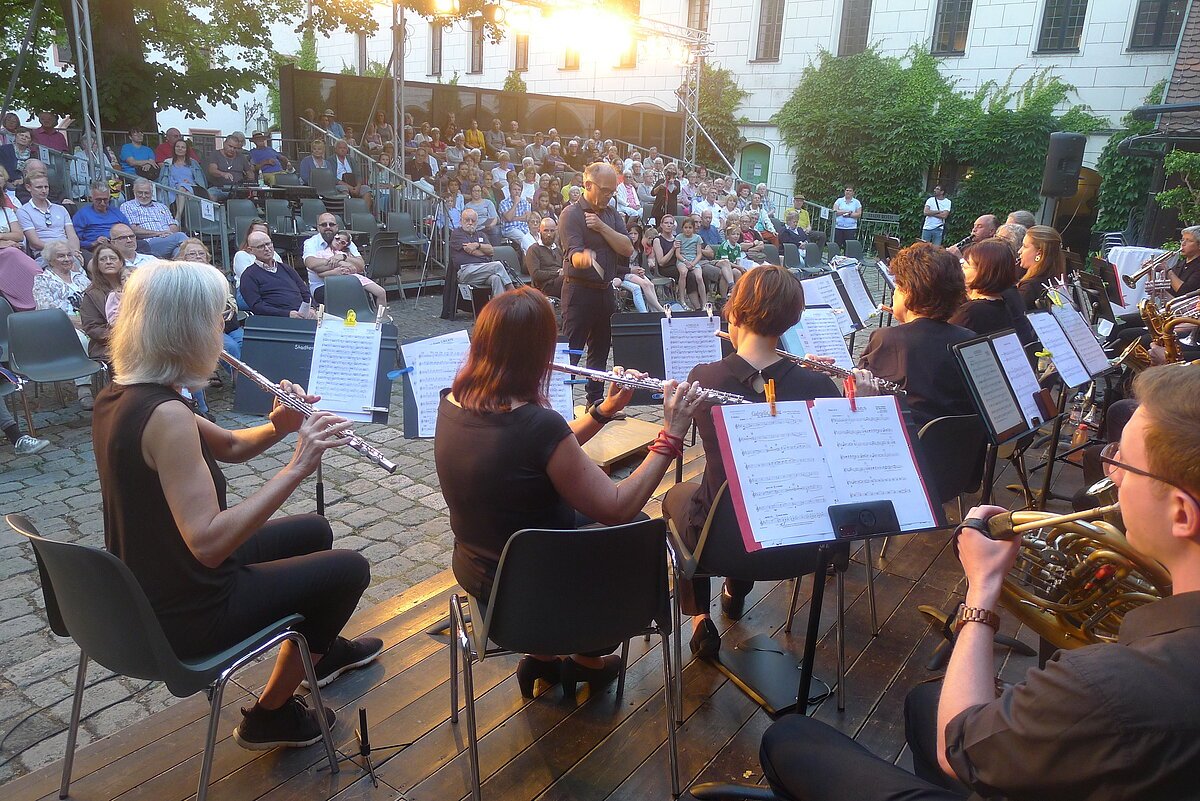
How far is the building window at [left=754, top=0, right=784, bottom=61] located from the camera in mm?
20469

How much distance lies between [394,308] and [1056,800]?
9.30 metres

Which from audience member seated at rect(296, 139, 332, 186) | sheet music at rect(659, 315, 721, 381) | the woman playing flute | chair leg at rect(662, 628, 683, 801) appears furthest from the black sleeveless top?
audience member seated at rect(296, 139, 332, 186)

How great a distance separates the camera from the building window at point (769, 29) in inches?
806

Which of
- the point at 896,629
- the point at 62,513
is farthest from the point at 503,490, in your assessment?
the point at 62,513

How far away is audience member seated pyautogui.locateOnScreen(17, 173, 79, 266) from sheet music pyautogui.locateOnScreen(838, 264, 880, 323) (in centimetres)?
661

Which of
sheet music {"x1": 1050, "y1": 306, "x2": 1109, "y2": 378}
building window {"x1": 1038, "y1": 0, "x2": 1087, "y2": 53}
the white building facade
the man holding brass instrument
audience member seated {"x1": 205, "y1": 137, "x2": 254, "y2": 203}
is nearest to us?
the man holding brass instrument

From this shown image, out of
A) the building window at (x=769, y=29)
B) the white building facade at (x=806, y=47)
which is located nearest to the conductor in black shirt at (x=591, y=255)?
the white building facade at (x=806, y=47)

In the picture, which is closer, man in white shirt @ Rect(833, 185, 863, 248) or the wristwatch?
the wristwatch

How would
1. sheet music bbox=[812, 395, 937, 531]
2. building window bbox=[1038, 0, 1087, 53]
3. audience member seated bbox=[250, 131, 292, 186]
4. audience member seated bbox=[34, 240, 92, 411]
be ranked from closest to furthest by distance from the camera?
sheet music bbox=[812, 395, 937, 531]
audience member seated bbox=[34, 240, 92, 411]
audience member seated bbox=[250, 131, 292, 186]
building window bbox=[1038, 0, 1087, 53]

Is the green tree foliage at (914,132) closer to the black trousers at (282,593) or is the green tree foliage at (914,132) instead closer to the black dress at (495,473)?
the black dress at (495,473)

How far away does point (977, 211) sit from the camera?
18.3 meters

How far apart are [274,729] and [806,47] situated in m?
21.4

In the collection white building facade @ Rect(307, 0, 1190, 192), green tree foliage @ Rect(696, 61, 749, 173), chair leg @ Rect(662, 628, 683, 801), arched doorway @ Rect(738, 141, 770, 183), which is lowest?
chair leg @ Rect(662, 628, 683, 801)

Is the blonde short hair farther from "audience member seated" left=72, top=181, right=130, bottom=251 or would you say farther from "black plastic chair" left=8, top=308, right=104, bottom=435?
"audience member seated" left=72, top=181, right=130, bottom=251
